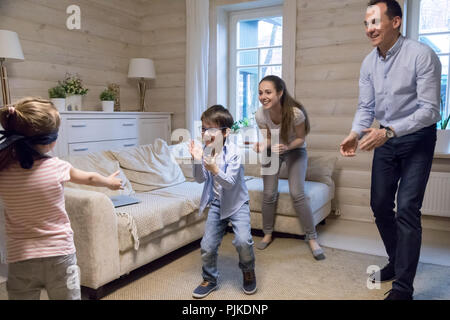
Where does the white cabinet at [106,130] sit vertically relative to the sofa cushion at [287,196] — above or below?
above

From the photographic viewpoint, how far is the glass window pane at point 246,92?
4082 millimetres

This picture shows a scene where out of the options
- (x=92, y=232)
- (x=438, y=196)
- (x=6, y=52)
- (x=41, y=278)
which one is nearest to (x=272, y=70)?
(x=438, y=196)

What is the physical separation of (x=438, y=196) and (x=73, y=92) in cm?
327

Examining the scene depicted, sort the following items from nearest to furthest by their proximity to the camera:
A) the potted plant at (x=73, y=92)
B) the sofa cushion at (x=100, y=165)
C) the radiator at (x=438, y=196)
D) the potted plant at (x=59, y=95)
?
the sofa cushion at (x=100, y=165) < the radiator at (x=438, y=196) < the potted plant at (x=59, y=95) < the potted plant at (x=73, y=92)

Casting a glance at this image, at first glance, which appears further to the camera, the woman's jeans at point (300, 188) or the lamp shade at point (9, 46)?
the lamp shade at point (9, 46)

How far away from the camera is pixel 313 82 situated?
11.7 feet

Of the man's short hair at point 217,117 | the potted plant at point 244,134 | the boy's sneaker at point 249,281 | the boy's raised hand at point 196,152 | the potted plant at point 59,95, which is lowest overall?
the boy's sneaker at point 249,281

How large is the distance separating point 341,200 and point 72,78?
2.78 metres

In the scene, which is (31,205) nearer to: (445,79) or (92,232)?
(92,232)

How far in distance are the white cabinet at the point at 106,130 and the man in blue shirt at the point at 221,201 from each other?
1660 mm

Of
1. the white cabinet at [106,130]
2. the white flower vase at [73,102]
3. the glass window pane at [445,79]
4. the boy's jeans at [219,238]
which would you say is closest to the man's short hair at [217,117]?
the boy's jeans at [219,238]

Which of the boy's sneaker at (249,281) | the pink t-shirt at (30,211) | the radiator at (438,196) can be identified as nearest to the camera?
the pink t-shirt at (30,211)

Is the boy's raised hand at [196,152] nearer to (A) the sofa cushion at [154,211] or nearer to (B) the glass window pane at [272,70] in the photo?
(A) the sofa cushion at [154,211]
